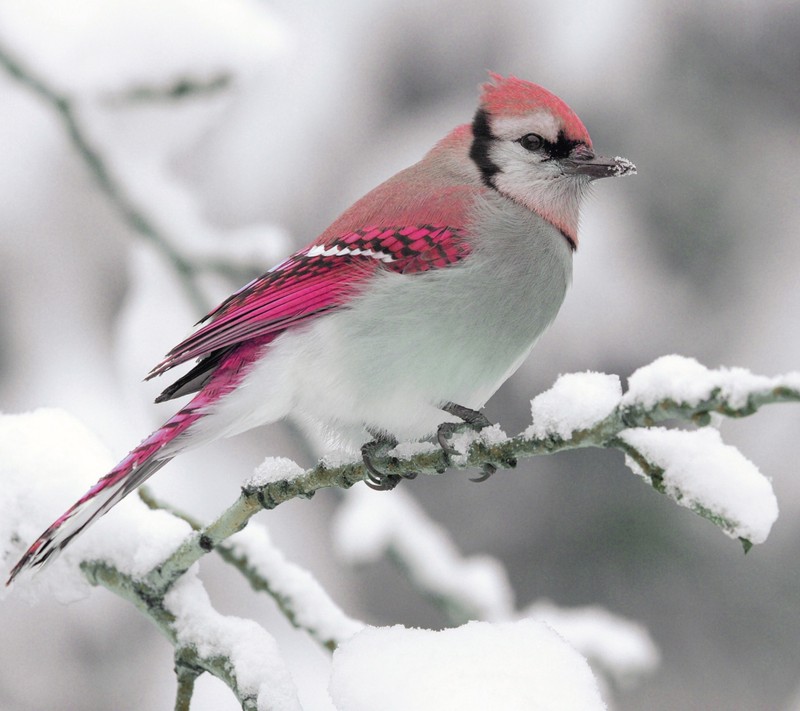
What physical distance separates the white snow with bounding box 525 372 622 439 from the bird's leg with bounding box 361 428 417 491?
47cm

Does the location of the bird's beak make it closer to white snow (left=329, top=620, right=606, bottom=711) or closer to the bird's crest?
the bird's crest

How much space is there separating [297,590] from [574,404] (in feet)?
2.76

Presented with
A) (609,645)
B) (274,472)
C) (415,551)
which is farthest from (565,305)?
(274,472)

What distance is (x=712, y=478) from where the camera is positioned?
115cm

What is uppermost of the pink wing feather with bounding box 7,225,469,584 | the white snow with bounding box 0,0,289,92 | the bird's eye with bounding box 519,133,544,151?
the white snow with bounding box 0,0,289,92

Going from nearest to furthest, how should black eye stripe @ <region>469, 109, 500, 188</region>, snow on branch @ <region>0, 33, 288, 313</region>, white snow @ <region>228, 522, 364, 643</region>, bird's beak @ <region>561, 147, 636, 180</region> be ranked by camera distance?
white snow @ <region>228, 522, 364, 643</region> → bird's beak @ <region>561, 147, 636, 180</region> → black eye stripe @ <region>469, 109, 500, 188</region> → snow on branch @ <region>0, 33, 288, 313</region>

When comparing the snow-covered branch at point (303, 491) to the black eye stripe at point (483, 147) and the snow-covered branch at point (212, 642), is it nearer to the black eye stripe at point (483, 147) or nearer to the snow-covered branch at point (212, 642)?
the snow-covered branch at point (212, 642)

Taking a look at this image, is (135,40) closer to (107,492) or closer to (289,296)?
(289,296)

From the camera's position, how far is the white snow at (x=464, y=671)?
1155mm

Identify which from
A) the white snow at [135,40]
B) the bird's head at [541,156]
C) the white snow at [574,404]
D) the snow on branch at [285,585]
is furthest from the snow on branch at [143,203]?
the white snow at [574,404]

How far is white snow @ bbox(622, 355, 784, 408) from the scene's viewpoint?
1016 mm

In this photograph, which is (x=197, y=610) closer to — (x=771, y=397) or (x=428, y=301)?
(x=428, y=301)

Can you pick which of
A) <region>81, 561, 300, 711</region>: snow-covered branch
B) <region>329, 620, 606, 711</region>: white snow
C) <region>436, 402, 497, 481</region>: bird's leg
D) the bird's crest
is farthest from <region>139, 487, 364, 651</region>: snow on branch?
the bird's crest

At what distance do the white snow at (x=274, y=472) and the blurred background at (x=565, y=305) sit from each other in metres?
1.45
